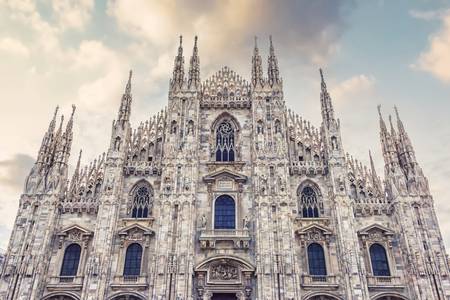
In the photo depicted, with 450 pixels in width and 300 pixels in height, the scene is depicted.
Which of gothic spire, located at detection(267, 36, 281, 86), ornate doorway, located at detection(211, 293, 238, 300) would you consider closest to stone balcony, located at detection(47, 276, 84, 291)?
ornate doorway, located at detection(211, 293, 238, 300)

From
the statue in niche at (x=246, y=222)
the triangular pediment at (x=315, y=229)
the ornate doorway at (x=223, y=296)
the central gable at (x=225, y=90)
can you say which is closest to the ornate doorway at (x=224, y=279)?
the ornate doorway at (x=223, y=296)

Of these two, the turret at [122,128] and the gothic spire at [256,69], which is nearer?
the turret at [122,128]

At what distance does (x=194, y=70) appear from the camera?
32281 mm

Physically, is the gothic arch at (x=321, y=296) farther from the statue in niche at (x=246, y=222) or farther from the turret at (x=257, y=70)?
the turret at (x=257, y=70)

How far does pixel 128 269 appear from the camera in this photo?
2519 centimetres

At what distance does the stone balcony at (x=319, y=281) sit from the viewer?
23.9 meters

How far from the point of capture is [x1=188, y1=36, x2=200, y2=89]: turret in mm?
31455

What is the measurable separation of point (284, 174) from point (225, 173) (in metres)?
4.38

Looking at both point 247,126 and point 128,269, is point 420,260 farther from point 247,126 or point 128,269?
point 128,269

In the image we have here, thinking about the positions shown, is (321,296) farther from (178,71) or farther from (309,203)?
(178,71)

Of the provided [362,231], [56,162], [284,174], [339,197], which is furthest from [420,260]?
[56,162]

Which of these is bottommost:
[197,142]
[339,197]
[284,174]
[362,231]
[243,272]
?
[243,272]

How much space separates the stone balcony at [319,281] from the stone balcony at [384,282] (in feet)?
7.32

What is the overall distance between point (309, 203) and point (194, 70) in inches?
585
